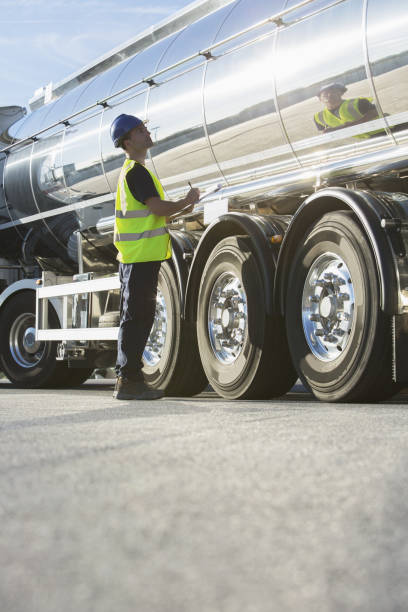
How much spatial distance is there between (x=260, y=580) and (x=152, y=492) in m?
0.61

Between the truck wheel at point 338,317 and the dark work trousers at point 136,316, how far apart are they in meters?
1.09

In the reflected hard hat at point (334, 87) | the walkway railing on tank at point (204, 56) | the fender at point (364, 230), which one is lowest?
the fender at point (364, 230)

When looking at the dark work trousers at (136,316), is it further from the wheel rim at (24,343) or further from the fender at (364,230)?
the wheel rim at (24,343)

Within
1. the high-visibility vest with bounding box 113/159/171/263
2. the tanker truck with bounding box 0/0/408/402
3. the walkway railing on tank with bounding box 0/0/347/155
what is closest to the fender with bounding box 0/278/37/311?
the tanker truck with bounding box 0/0/408/402

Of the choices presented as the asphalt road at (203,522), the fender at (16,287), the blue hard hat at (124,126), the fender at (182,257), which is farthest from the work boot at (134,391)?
the fender at (16,287)

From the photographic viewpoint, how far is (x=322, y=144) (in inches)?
219

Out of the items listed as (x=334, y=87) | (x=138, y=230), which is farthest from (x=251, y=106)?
(x=138, y=230)

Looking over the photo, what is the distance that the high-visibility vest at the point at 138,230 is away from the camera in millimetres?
6172

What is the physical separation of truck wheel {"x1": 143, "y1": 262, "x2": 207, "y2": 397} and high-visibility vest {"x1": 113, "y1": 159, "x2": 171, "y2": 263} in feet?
2.00

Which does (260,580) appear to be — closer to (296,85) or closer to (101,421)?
(101,421)

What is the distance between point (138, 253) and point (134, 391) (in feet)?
3.13

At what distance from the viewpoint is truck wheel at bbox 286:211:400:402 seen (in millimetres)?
4875

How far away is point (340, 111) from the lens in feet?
17.5

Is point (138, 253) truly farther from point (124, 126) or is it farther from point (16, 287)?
point (16, 287)
